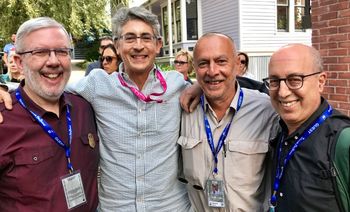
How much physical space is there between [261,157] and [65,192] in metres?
1.30

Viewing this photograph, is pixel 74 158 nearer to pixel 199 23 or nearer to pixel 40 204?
pixel 40 204

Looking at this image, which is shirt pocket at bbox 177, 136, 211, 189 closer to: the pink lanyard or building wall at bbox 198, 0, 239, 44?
the pink lanyard

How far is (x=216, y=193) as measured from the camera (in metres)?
2.42

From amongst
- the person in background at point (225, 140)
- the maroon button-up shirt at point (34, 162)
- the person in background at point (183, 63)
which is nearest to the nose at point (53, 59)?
the maroon button-up shirt at point (34, 162)

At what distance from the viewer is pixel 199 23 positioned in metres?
19.0

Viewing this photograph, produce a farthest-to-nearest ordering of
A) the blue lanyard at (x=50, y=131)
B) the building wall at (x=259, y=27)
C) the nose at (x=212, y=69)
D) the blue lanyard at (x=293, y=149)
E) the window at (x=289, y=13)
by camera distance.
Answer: the window at (x=289, y=13)
the building wall at (x=259, y=27)
the nose at (x=212, y=69)
the blue lanyard at (x=50, y=131)
the blue lanyard at (x=293, y=149)

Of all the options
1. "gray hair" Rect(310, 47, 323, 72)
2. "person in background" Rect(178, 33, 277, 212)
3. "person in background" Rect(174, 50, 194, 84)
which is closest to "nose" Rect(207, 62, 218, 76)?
"person in background" Rect(178, 33, 277, 212)

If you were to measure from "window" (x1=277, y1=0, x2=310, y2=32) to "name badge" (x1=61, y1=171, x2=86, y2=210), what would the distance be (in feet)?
48.1

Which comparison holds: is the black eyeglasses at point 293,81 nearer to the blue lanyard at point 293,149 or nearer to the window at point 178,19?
the blue lanyard at point 293,149

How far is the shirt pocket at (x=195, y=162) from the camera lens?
249 centimetres

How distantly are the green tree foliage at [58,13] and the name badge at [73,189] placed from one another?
44.7 feet

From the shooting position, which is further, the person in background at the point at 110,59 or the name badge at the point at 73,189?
the person in background at the point at 110,59

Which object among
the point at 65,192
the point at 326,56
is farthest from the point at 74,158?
the point at 326,56

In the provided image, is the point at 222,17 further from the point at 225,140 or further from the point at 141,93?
the point at 225,140
